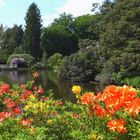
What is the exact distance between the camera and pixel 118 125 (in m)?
4.63

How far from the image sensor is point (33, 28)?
7531 cm

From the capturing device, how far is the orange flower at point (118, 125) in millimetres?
4594

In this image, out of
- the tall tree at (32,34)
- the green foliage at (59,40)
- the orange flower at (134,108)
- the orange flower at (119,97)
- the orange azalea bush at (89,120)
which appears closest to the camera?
the orange flower at (134,108)

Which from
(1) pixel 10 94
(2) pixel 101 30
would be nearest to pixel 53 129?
(1) pixel 10 94

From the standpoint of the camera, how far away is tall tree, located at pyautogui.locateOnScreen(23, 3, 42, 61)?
246ft

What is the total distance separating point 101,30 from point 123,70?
18.6 ft

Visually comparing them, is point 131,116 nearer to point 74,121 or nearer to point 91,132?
point 91,132

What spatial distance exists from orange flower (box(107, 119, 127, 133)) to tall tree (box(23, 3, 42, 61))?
2749 inches

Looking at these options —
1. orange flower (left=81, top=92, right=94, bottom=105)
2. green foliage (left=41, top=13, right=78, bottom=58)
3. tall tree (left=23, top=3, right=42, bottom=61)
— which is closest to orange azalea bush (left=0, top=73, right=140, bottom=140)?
orange flower (left=81, top=92, right=94, bottom=105)

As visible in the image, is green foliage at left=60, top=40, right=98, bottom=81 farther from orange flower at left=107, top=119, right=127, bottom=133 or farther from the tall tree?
orange flower at left=107, top=119, right=127, bottom=133

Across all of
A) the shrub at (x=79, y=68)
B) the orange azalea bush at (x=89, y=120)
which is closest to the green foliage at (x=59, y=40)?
the shrub at (x=79, y=68)

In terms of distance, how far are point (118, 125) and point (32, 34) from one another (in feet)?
233

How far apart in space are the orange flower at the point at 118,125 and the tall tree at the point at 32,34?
229ft

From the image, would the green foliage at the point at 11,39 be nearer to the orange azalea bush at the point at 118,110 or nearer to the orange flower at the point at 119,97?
the orange azalea bush at the point at 118,110
